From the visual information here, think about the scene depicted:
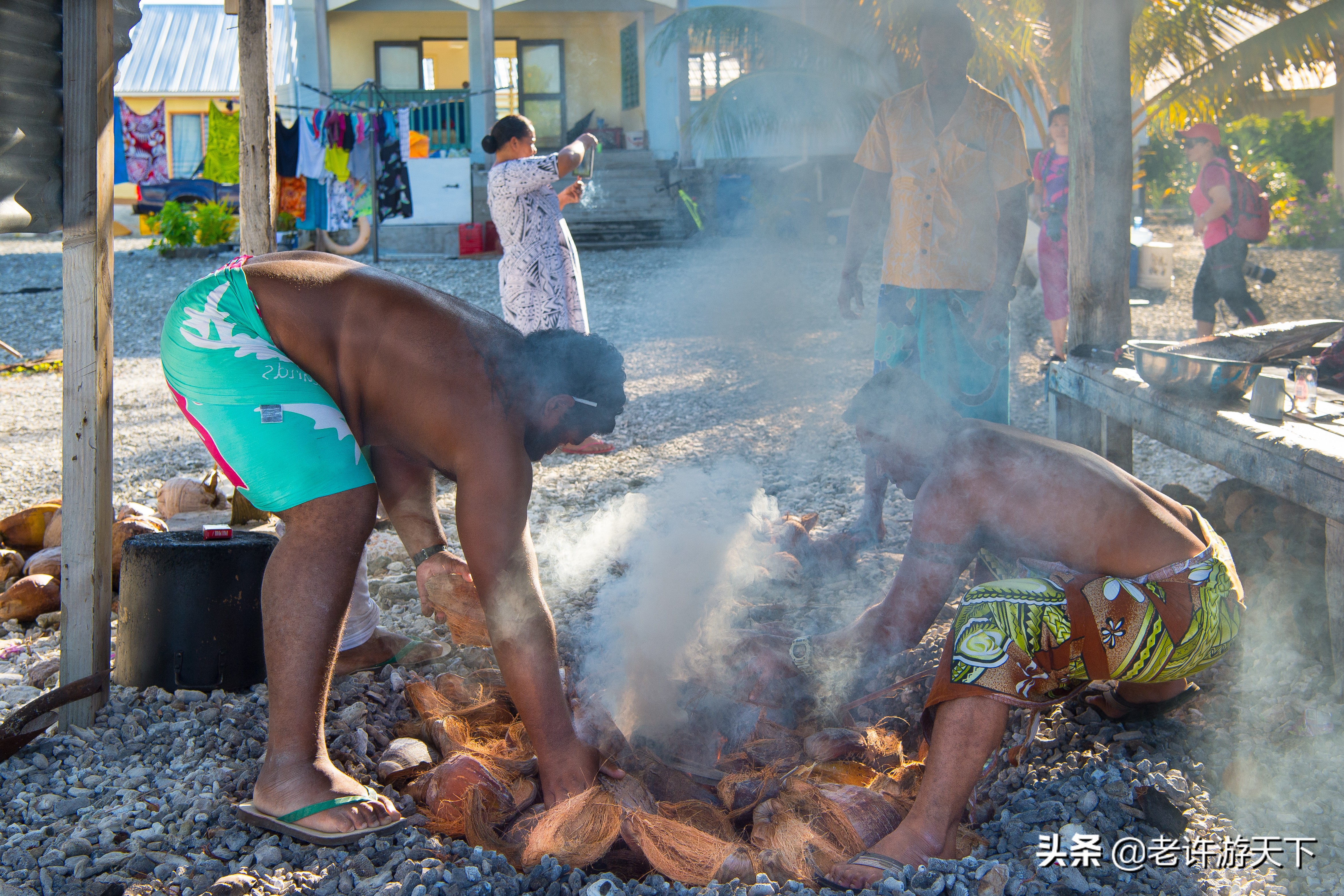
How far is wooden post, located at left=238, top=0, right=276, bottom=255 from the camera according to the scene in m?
3.49

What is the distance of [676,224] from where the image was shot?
14.8m

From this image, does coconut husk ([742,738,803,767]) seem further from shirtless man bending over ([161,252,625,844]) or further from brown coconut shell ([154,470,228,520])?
brown coconut shell ([154,470,228,520])

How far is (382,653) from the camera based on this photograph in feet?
10.1

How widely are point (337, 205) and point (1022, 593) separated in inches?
457

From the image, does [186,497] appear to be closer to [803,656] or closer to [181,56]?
[803,656]

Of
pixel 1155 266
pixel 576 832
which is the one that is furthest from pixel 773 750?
pixel 1155 266

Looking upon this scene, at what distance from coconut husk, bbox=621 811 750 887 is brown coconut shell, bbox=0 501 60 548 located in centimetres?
318

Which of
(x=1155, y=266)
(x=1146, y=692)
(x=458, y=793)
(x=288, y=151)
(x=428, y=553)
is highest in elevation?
(x=288, y=151)

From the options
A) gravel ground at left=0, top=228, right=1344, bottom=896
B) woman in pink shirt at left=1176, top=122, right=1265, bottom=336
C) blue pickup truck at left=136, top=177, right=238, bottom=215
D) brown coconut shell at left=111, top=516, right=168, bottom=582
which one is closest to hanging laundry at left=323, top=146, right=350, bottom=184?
gravel ground at left=0, top=228, right=1344, bottom=896

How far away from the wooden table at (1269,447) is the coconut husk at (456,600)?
7.40 ft

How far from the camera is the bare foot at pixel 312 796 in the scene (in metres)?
2.07

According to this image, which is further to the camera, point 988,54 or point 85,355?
point 988,54

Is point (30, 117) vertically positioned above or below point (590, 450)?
above

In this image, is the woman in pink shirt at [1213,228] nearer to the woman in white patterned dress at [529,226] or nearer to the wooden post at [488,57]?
the woman in white patterned dress at [529,226]
